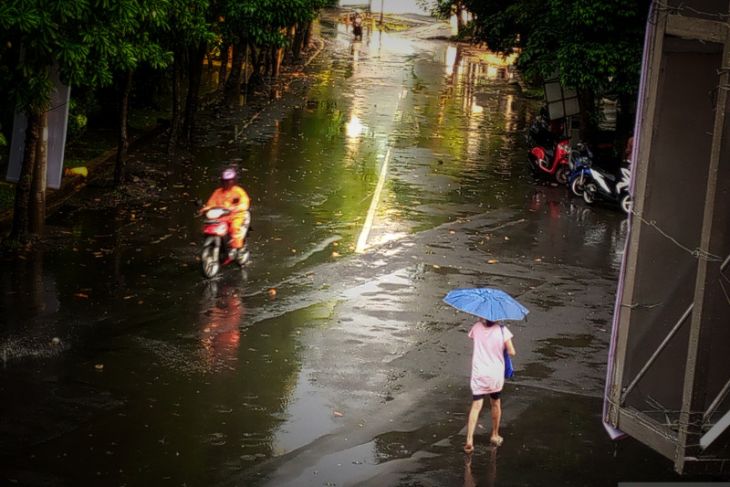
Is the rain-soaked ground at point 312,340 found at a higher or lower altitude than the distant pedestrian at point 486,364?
lower

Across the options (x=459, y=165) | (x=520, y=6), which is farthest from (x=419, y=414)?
(x=520, y=6)

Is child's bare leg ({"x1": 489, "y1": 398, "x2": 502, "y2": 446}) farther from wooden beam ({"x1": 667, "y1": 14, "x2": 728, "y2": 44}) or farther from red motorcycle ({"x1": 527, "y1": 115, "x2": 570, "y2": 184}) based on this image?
red motorcycle ({"x1": 527, "y1": 115, "x2": 570, "y2": 184})

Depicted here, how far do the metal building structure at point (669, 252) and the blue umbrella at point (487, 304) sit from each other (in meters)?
2.07

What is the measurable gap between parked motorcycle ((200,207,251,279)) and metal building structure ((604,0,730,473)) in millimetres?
8869

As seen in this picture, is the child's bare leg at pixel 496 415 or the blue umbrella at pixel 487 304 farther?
the child's bare leg at pixel 496 415

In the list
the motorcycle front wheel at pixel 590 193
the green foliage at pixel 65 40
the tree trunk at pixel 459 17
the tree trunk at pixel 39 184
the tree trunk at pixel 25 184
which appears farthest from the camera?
the tree trunk at pixel 459 17

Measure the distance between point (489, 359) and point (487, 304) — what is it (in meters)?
0.54

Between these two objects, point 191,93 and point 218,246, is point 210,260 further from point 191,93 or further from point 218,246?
point 191,93

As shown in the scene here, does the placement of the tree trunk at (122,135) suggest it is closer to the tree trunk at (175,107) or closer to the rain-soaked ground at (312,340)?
the rain-soaked ground at (312,340)

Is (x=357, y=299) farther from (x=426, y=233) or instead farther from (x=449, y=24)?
(x=449, y=24)

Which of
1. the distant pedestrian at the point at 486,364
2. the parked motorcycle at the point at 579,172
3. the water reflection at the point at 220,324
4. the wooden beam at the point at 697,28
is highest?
the wooden beam at the point at 697,28

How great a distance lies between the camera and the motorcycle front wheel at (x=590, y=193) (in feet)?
76.3

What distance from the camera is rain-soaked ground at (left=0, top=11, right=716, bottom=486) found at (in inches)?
368

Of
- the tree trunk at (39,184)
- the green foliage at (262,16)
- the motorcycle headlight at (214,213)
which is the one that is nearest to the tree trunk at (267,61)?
the green foliage at (262,16)
